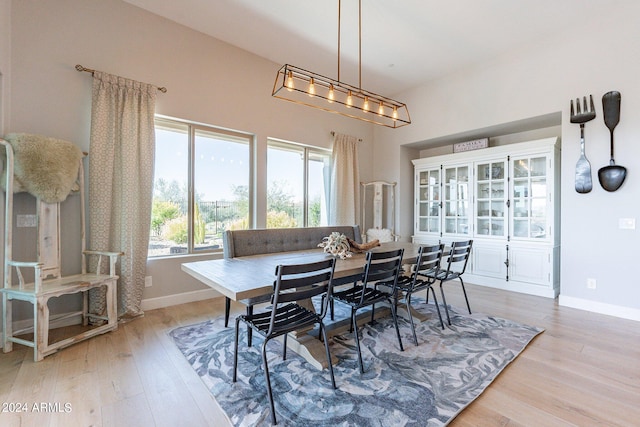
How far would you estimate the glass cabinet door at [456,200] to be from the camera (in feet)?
15.3

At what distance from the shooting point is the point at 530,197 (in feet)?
13.1

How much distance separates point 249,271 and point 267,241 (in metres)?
1.21

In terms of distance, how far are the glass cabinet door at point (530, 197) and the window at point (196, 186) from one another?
3.95 meters

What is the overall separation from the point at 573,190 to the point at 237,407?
421 cm

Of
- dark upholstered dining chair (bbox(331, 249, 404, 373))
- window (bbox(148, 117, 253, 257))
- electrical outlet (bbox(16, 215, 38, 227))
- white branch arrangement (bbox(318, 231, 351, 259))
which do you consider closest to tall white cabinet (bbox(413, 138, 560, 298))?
dark upholstered dining chair (bbox(331, 249, 404, 373))

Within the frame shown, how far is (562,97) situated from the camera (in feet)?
11.5

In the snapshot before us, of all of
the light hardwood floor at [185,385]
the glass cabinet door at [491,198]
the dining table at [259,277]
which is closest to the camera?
the light hardwood floor at [185,385]

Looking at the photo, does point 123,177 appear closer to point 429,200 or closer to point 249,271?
point 249,271

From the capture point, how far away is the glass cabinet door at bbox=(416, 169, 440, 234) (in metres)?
5.06

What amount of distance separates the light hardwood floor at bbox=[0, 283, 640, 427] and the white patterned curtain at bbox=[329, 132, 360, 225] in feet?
10.1

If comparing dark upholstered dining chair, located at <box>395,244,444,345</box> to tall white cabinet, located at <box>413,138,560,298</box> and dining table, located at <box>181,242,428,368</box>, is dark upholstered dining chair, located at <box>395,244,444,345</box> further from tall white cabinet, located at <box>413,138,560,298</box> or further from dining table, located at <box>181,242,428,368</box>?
tall white cabinet, located at <box>413,138,560,298</box>

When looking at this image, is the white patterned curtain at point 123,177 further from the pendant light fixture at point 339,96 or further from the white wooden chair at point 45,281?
the pendant light fixture at point 339,96

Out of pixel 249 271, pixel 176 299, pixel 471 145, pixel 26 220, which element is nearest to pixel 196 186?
pixel 176 299

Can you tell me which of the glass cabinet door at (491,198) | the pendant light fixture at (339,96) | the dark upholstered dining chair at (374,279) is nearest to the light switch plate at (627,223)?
the glass cabinet door at (491,198)
